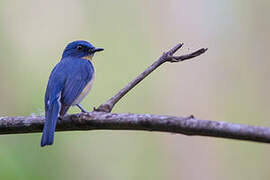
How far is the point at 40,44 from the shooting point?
695 centimetres

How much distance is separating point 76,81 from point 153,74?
256cm

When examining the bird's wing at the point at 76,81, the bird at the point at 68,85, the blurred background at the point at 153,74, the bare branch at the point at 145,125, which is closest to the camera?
the bare branch at the point at 145,125

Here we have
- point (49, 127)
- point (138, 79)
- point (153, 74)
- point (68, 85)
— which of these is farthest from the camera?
point (153, 74)

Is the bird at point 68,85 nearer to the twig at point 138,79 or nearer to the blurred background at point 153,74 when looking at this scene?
the twig at point 138,79

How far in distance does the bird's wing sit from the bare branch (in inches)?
20.4

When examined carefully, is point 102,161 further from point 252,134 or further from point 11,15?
point 252,134

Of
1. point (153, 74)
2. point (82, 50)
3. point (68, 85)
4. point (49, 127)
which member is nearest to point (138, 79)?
point (49, 127)

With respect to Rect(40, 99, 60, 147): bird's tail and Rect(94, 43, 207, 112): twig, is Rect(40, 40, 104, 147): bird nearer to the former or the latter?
Rect(40, 99, 60, 147): bird's tail

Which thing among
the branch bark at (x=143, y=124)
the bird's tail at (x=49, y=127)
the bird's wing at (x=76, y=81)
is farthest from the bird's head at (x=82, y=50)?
the branch bark at (x=143, y=124)

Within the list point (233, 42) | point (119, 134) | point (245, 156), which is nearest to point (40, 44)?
point (119, 134)

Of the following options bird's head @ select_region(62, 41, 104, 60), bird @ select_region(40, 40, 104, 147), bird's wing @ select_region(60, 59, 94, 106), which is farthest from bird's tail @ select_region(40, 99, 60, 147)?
bird's head @ select_region(62, 41, 104, 60)

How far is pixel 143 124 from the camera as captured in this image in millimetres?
2965

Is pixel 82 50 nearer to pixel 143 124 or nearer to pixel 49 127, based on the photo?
pixel 49 127

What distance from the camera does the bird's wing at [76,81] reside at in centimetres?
424
